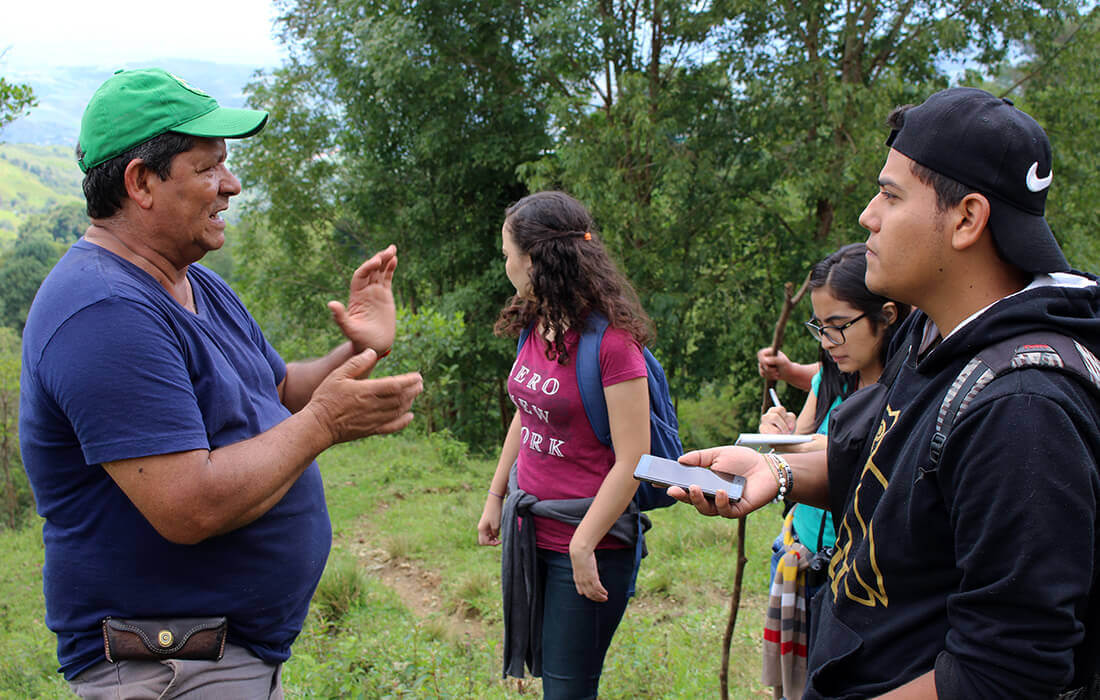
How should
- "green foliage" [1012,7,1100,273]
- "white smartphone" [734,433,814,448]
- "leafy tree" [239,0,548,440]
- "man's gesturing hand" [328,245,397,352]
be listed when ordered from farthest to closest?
1. "leafy tree" [239,0,548,440]
2. "green foliage" [1012,7,1100,273]
3. "man's gesturing hand" [328,245,397,352]
4. "white smartphone" [734,433,814,448]

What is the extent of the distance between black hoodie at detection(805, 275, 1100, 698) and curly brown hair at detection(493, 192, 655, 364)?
1.32 m

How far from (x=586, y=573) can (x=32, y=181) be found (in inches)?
5485

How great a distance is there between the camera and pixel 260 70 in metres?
19.3

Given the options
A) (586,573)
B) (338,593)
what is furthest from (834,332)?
(338,593)

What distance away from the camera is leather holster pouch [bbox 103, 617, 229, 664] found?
171 cm

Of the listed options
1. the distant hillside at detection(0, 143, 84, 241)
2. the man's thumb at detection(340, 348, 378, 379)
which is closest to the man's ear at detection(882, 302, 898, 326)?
the man's thumb at detection(340, 348, 378, 379)

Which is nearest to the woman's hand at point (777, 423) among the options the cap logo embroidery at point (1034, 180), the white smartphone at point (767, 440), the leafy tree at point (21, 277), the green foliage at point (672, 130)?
the white smartphone at point (767, 440)

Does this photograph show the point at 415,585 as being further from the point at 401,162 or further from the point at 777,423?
the point at 401,162

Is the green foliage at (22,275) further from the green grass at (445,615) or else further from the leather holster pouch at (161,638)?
the leather holster pouch at (161,638)

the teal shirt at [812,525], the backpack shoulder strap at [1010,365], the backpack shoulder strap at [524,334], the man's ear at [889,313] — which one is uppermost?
the backpack shoulder strap at [1010,365]

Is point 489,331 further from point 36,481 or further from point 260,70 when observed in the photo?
point 36,481

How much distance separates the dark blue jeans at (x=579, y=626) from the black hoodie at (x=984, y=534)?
122 centimetres

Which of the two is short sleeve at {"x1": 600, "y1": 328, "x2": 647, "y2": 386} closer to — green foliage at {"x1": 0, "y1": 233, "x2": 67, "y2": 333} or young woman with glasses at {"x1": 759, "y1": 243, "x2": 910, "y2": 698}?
young woman with glasses at {"x1": 759, "y1": 243, "x2": 910, "y2": 698}

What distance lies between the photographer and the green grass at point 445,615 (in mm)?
3496
